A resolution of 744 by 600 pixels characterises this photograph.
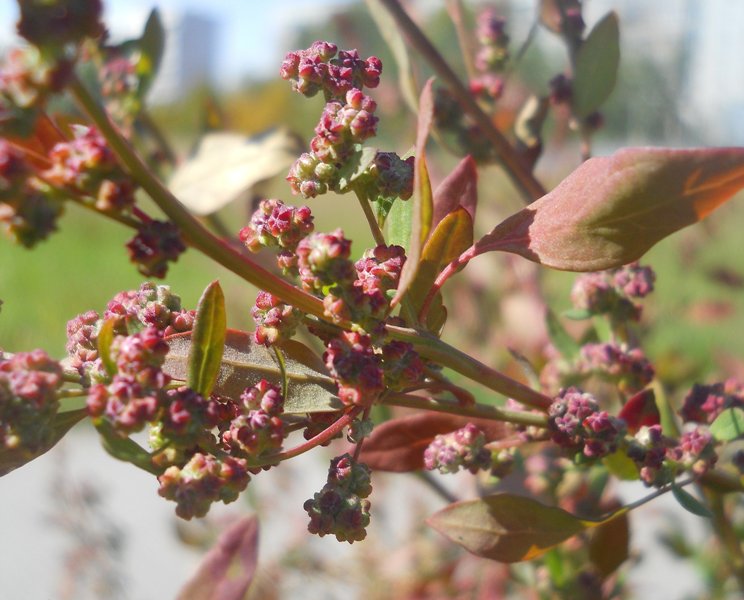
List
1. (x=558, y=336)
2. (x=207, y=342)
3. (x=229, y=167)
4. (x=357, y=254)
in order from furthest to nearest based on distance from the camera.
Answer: (x=357, y=254)
(x=229, y=167)
(x=558, y=336)
(x=207, y=342)

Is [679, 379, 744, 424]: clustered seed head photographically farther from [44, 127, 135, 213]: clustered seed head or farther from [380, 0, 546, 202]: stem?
[44, 127, 135, 213]: clustered seed head

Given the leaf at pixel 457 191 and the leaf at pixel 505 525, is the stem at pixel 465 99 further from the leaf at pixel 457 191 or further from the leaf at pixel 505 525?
the leaf at pixel 505 525

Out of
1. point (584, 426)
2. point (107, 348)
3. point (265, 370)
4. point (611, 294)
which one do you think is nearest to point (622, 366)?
point (611, 294)

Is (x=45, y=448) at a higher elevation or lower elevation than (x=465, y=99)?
lower

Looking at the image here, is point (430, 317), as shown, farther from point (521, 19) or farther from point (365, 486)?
point (521, 19)

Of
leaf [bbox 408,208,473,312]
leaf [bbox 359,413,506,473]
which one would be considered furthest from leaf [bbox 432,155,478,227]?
leaf [bbox 359,413,506,473]

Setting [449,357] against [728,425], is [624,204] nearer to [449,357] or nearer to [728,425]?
[449,357]
